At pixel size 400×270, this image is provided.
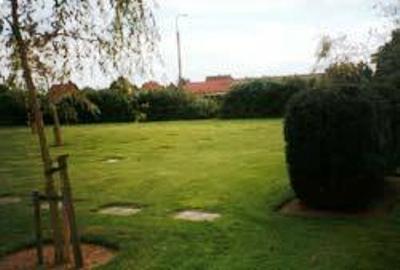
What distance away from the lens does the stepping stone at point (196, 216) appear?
10266mm

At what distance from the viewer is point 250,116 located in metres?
40.6

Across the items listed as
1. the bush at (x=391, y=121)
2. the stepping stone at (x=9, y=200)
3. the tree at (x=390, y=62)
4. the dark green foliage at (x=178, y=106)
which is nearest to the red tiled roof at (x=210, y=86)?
the dark green foliage at (x=178, y=106)

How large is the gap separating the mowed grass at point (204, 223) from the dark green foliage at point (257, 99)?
63.2 ft

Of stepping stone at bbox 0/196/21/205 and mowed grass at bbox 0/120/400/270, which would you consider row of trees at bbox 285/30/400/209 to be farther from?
stepping stone at bbox 0/196/21/205

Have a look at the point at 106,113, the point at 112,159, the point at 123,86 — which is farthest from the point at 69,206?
the point at 106,113

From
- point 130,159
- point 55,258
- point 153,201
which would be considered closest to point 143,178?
point 153,201

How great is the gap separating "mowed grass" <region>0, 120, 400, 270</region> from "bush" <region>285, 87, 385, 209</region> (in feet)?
1.84

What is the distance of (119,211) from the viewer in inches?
443

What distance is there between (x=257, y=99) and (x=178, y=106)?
4945 mm

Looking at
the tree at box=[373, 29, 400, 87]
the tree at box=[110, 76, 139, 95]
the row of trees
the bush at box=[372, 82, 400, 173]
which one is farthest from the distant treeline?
the tree at box=[110, 76, 139, 95]

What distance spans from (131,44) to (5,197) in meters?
6.19

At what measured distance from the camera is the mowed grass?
807cm

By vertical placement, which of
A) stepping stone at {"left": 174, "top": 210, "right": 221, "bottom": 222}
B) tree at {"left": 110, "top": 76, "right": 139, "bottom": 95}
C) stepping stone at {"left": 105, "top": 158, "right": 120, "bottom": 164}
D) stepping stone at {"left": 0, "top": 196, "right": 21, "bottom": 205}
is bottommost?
stepping stone at {"left": 174, "top": 210, "right": 221, "bottom": 222}

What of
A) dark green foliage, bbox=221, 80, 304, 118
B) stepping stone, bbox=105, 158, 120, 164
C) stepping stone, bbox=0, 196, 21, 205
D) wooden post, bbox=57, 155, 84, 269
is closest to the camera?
wooden post, bbox=57, 155, 84, 269
